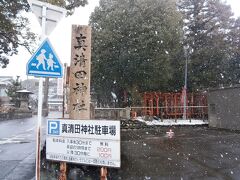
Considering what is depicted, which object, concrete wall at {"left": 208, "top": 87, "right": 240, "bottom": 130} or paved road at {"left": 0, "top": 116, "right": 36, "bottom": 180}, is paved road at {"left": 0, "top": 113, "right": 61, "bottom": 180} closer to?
paved road at {"left": 0, "top": 116, "right": 36, "bottom": 180}

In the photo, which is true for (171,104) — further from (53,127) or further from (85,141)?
(85,141)

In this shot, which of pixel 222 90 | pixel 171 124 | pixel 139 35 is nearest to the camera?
pixel 222 90

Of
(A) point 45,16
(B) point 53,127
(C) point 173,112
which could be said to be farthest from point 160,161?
(C) point 173,112

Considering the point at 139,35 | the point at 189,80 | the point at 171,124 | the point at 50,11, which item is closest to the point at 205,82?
the point at 189,80

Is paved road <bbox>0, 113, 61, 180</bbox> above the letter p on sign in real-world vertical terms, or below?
below

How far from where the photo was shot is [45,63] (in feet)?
19.5

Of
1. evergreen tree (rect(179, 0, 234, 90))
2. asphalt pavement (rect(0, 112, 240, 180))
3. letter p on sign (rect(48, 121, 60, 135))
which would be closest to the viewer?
letter p on sign (rect(48, 121, 60, 135))

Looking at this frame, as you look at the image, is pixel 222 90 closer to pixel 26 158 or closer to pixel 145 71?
pixel 145 71

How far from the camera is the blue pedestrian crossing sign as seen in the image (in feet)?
19.1

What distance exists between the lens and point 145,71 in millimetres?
28031

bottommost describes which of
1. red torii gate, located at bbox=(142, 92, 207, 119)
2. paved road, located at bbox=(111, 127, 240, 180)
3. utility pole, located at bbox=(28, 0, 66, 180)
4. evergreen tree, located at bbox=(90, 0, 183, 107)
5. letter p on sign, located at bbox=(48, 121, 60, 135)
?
paved road, located at bbox=(111, 127, 240, 180)

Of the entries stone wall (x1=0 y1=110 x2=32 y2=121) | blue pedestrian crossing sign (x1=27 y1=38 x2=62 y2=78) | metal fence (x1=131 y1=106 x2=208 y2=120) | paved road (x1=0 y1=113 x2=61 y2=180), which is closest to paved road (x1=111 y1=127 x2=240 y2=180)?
paved road (x1=0 y1=113 x2=61 y2=180)

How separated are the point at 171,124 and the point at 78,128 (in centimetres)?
1708

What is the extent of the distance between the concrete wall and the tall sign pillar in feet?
43.0
